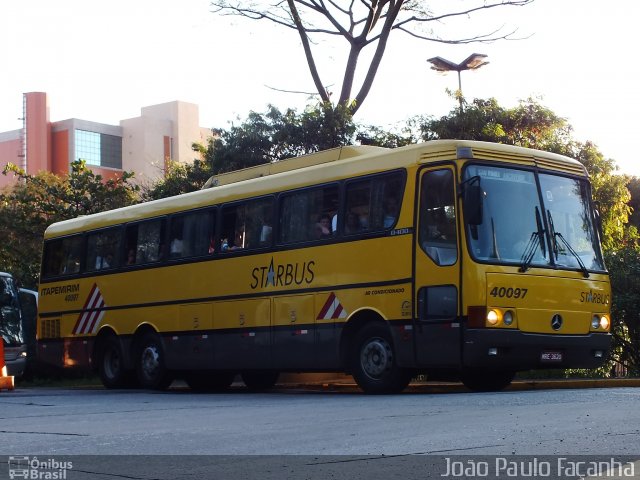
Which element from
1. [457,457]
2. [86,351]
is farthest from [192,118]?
[457,457]

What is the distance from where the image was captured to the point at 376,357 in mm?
14945

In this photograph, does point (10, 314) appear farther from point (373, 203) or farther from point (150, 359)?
point (373, 203)

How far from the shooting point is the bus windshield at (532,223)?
14052 millimetres

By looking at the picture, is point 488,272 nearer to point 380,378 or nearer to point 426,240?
point 426,240

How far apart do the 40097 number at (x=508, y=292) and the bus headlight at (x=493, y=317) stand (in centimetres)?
21

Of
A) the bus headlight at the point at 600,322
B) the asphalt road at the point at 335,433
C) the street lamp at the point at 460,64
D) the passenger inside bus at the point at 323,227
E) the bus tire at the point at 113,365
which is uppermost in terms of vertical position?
the street lamp at the point at 460,64

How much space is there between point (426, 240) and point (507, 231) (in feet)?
3.47

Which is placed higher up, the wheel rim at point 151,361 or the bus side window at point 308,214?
the bus side window at point 308,214

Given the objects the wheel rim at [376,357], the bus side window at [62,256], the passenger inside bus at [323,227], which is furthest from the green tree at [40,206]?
the wheel rim at [376,357]

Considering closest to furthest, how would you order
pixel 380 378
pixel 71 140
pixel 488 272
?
1. pixel 488 272
2. pixel 380 378
3. pixel 71 140

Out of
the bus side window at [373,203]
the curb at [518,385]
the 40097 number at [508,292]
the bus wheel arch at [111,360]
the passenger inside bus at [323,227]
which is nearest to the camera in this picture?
the 40097 number at [508,292]

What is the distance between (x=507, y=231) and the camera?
14211 mm

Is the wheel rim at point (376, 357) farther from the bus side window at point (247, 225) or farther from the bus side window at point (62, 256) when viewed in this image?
the bus side window at point (62, 256)

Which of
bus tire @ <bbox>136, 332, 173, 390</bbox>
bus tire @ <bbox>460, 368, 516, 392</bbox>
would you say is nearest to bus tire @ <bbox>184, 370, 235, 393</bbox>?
bus tire @ <bbox>136, 332, 173, 390</bbox>
